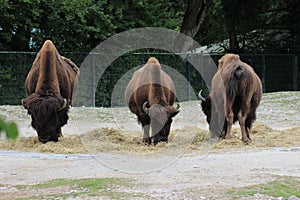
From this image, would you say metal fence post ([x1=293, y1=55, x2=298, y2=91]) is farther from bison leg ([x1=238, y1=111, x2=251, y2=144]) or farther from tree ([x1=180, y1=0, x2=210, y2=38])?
bison leg ([x1=238, y1=111, x2=251, y2=144])

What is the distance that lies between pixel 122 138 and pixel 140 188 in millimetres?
5951

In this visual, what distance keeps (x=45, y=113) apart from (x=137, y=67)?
45.6 ft

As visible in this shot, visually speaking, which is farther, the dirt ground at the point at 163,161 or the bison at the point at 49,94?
the bison at the point at 49,94

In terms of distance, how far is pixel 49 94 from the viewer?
12383mm

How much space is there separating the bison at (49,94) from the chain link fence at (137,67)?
915 cm

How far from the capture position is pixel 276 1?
3009 centimetres

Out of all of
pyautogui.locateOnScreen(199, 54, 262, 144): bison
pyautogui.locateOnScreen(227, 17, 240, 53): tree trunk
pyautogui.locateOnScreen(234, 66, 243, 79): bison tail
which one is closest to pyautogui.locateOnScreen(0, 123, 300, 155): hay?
pyautogui.locateOnScreen(199, 54, 262, 144): bison

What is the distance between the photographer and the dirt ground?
24.7 feet

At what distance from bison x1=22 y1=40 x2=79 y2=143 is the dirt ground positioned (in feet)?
1.26

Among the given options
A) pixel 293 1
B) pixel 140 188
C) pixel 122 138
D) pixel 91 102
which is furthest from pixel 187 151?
pixel 293 1

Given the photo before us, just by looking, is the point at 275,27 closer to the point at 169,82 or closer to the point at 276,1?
the point at 276,1

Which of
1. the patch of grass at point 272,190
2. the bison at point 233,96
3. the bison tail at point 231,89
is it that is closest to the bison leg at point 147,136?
the bison at point 233,96

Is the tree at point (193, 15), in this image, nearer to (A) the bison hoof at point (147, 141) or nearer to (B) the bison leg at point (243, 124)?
(A) the bison hoof at point (147, 141)

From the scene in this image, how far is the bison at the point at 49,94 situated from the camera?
11867 millimetres
